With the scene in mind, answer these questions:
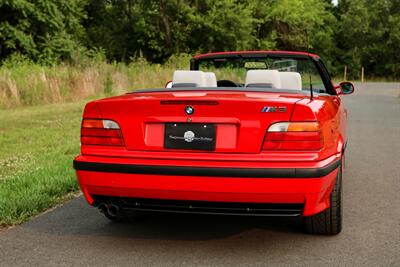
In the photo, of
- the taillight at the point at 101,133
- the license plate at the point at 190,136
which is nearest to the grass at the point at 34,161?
the taillight at the point at 101,133

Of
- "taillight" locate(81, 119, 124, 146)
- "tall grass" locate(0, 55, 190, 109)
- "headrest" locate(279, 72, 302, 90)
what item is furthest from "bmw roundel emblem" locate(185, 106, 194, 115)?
"tall grass" locate(0, 55, 190, 109)

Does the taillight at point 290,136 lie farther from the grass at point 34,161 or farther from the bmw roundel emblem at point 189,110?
the grass at point 34,161

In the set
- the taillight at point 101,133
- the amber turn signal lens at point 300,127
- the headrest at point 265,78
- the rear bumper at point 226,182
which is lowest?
the rear bumper at point 226,182

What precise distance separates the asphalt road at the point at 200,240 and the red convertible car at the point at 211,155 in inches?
11.8

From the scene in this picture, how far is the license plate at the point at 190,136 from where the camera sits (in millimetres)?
3779

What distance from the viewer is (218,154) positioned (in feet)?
12.3

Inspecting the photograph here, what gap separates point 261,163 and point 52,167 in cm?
401

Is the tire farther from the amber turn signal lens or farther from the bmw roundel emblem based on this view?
the bmw roundel emblem

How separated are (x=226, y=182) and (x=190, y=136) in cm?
40

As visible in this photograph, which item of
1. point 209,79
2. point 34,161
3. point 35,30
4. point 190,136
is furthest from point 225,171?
point 35,30

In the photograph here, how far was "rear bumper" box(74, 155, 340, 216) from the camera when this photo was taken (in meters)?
3.64

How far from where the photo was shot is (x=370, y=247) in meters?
4.02

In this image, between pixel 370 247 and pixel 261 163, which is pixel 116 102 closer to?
pixel 261 163

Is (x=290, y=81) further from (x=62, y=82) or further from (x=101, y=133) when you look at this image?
(x=62, y=82)
